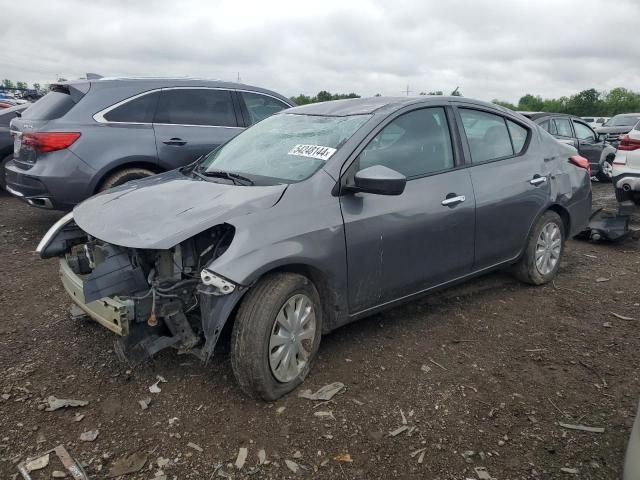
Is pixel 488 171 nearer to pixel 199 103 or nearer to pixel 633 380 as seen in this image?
pixel 633 380

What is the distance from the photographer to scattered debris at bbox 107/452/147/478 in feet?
7.84

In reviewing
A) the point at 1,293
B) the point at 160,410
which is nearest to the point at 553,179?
the point at 160,410

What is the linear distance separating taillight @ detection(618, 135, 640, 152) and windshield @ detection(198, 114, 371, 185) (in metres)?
5.07

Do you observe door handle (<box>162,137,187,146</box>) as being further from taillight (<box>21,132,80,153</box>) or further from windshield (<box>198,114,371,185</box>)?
windshield (<box>198,114,371,185</box>)

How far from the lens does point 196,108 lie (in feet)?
20.5

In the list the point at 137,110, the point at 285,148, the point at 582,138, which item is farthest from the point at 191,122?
the point at 582,138

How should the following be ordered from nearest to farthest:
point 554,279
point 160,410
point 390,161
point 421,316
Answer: point 160,410 → point 390,161 → point 421,316 → point 554,279

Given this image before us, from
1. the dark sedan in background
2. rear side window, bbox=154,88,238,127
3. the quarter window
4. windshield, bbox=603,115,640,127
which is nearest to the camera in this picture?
the quarter window

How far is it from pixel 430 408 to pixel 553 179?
2617 mm

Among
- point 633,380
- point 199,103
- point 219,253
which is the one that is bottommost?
point 633,380

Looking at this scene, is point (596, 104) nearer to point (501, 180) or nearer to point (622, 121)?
point (622, 121)

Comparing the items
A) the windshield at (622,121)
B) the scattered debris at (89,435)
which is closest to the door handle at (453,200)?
the scattered debris at (89,435)

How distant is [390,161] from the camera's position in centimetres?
346

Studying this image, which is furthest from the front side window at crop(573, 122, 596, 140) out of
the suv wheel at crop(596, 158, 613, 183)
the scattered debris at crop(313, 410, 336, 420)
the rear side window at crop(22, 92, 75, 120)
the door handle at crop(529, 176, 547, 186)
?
the scattered debris at crop(313, 410, 336, 420)
